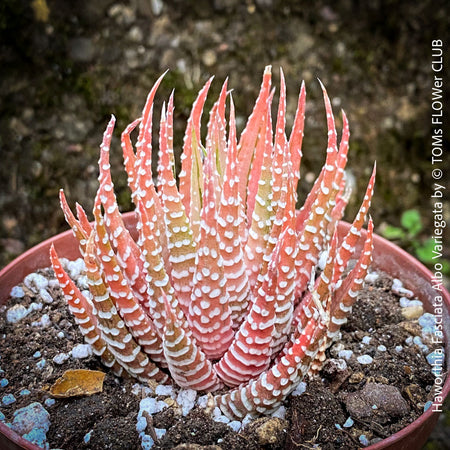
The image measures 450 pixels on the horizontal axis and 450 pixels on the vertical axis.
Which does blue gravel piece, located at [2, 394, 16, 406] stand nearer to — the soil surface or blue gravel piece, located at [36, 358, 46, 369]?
blue gravel piece, located at [36, 358, 46, 369]

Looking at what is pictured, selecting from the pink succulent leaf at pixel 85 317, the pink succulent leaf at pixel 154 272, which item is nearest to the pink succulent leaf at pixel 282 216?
the pink succulent leaf at pixel 154 272

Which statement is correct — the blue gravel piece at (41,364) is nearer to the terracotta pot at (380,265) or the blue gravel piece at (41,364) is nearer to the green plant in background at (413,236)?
the terracotta pot at (380,265)

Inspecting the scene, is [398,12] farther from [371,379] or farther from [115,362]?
[115,362]

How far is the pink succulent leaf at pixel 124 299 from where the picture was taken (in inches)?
26.0

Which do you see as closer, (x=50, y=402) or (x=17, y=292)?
(x=50, y=402)

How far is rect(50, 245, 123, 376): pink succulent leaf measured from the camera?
2.27ft

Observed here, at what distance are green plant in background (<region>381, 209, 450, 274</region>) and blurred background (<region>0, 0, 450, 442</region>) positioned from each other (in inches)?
6.5

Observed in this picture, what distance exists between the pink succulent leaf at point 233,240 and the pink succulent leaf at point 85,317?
0.17 meters

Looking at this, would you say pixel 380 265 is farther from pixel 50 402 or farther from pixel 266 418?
pixel 50 402

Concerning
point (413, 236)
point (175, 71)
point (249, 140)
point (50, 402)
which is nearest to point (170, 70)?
point (175, 71)

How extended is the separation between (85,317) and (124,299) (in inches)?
2.9

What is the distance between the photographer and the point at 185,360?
671 millimetres

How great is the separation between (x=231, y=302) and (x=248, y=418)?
14cm

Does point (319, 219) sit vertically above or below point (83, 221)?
below
